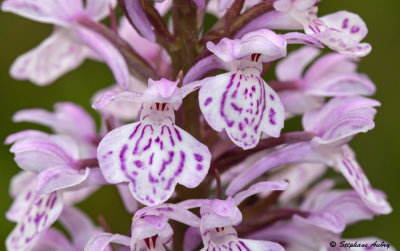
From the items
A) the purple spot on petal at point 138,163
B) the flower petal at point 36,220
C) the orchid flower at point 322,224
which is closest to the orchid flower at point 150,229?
the purple spot on petal at point 138,163

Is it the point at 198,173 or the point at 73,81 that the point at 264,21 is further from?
the point at 73,81

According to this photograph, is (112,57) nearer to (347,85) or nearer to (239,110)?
(239,110)

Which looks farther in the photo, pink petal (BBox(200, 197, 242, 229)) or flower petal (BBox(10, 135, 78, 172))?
flower petal (BBox(10, 135, 78, 172))

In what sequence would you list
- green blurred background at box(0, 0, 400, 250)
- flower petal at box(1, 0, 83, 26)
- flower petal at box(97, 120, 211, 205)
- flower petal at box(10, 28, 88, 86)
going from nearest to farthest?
flower petal at box(97, 120, 211, 205) < flower petal at box(1, 0, 83, 26) < flower petal at box(10, 28, 88, 86) < green blurred background at box(0, 0, 400, 250)

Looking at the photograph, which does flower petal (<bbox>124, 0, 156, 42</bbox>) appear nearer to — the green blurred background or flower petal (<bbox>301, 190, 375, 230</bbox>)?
flower petal (<bbox>301, 190, 375, 230</bbox>)

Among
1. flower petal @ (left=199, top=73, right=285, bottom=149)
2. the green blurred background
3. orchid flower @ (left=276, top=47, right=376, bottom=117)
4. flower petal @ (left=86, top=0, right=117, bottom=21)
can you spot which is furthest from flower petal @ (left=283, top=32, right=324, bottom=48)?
the green blurred background

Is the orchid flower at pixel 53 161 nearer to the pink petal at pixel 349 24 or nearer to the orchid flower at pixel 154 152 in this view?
the orchid flower at pixel 154 152
